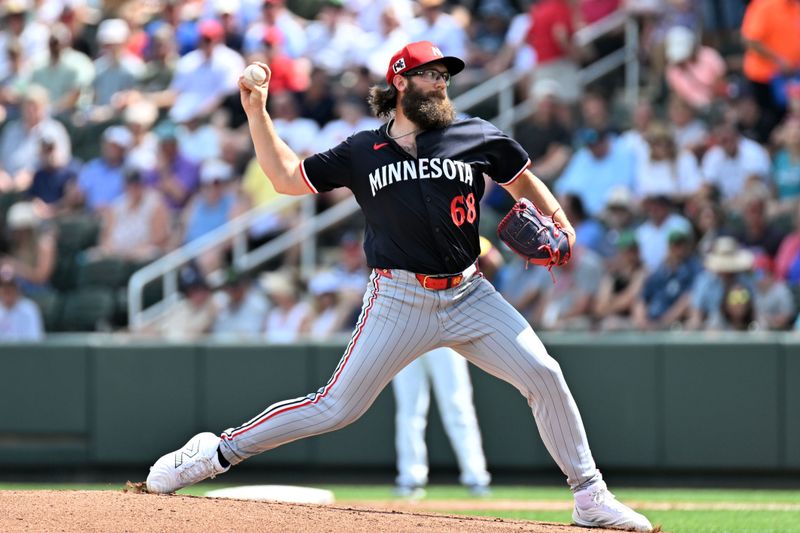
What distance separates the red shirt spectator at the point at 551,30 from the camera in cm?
1282

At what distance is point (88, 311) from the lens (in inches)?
477

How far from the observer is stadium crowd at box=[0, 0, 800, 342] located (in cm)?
1066

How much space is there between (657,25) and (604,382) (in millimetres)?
4170

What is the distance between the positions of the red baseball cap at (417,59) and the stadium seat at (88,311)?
7.07m

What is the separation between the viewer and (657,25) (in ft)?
42.6

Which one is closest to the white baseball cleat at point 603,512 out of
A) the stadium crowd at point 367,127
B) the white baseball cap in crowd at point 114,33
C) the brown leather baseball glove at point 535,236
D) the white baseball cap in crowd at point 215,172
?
the brown leather baseball glove at point 535,236

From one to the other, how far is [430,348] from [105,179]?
855 centimetres

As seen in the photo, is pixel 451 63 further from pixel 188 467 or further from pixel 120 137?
pixel 120 137

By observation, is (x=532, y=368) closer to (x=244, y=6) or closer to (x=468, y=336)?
(x=468, y=336)

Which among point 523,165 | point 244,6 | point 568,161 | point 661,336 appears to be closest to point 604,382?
point 661,336

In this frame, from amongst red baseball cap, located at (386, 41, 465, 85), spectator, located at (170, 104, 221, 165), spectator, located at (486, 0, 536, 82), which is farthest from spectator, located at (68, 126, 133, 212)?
red baseball cap, located at (386, 41, 465, 85)

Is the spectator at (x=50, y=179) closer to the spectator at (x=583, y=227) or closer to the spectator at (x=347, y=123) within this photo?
the spectator at (x=347, y=123)

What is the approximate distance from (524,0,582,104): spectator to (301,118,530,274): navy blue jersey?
24.1 feet

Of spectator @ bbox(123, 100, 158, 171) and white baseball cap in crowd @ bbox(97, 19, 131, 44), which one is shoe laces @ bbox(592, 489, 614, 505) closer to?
spectator @ bbox(123, 100, 158, 171)
